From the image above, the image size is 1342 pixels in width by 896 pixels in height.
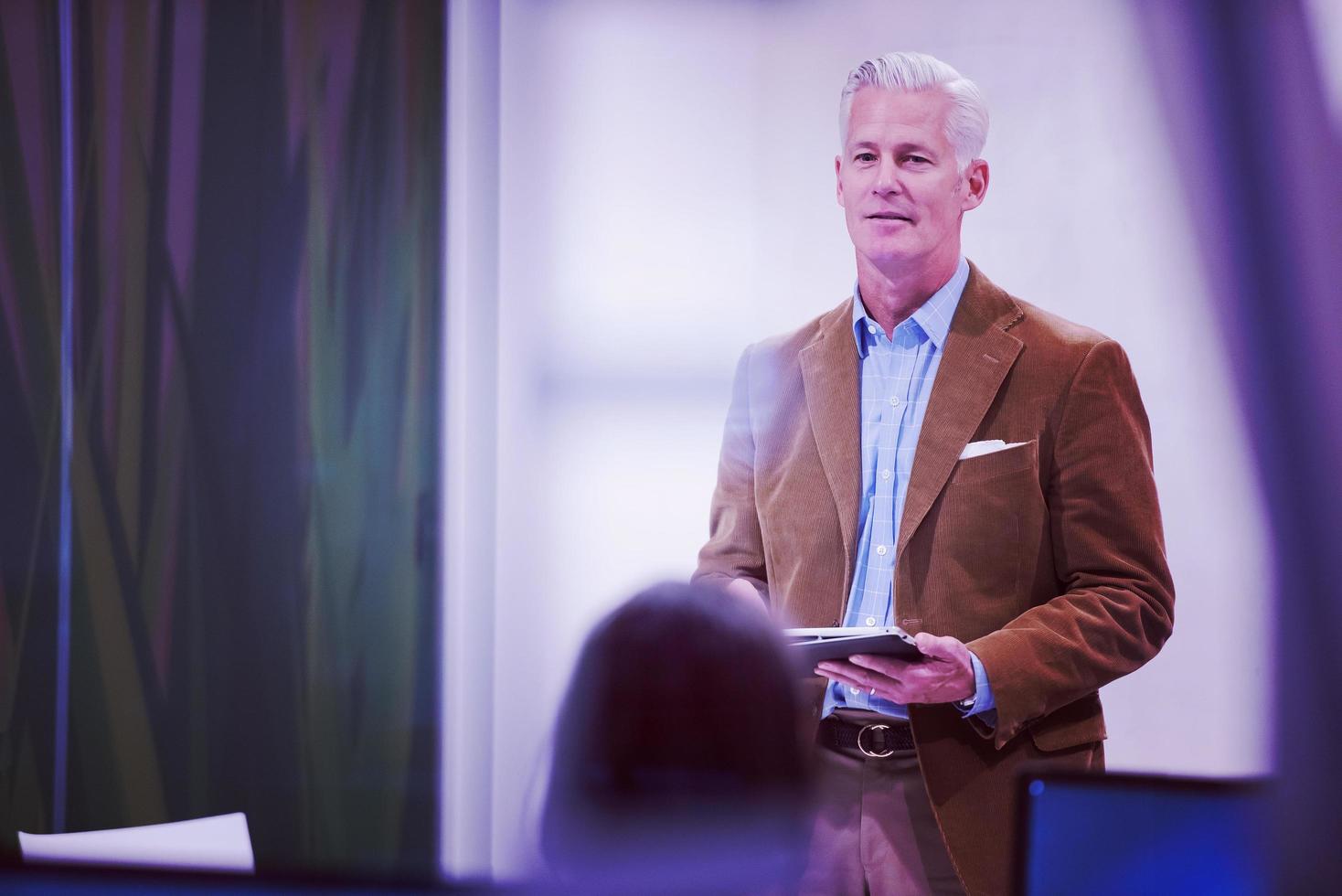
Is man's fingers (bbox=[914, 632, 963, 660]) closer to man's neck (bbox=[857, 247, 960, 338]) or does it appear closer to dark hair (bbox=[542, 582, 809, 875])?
man's neck (bbox=[857, 247, 960, 338])

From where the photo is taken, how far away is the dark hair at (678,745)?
0.83 m

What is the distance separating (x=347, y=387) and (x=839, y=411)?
4.93ft

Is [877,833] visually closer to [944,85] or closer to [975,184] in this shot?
[975,184]

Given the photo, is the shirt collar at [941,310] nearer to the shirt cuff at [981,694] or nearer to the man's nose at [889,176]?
the man's nose at [889,176]

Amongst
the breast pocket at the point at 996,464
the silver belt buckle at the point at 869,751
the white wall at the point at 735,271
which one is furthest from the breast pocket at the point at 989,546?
the white wall at the point at 735,271

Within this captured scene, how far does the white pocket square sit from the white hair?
607 mm

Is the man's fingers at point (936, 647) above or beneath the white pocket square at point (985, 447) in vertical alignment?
beneath

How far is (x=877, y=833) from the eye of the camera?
2.07 meters

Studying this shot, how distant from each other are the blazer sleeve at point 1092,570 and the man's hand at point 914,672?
6 centimetres

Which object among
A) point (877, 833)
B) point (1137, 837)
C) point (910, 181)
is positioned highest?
point (910, 181)

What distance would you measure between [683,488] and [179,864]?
7.58ft

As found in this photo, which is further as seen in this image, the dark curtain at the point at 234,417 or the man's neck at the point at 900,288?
the dark curtain at the point at 234,417

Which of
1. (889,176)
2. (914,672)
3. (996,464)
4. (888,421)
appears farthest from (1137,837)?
(889,176)

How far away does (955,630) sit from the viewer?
217 centimetres
